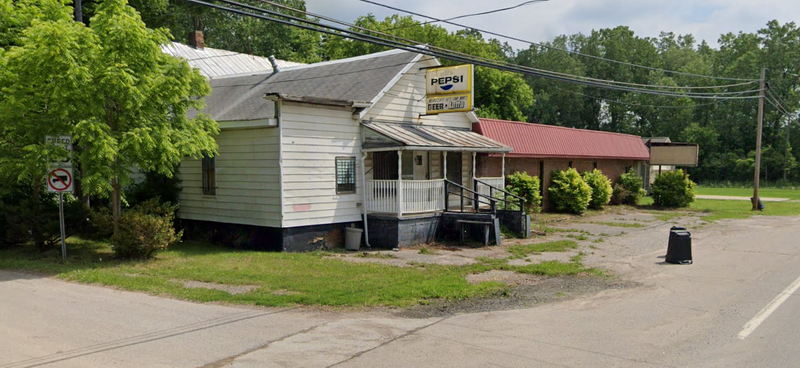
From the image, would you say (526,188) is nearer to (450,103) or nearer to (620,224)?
(620,224)

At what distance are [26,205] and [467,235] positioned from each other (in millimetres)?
11761

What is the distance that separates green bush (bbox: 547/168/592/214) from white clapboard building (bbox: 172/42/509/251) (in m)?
7.60

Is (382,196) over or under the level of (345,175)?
under

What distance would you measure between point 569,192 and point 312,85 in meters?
13.1

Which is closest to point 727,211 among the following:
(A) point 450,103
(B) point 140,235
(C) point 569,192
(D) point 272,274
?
(C) point 569,192

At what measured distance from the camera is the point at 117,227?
13109 millimetres

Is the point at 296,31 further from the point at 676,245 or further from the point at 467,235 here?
the point at 676,245

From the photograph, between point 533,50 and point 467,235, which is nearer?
point 467,235

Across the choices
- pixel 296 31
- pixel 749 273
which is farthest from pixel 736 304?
pixel 296 31

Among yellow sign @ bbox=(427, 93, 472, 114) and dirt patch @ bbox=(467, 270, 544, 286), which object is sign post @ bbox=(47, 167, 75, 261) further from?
yellow sign @ bbox=(427, 93, 472, 114)

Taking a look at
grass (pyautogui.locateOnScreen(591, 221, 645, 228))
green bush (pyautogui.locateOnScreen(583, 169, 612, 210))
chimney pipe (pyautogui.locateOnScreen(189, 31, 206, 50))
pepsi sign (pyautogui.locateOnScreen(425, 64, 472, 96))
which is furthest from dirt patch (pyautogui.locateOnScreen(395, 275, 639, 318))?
chimney pipe (pyautogui.locateOnScreen(189, 31, 206, 50))

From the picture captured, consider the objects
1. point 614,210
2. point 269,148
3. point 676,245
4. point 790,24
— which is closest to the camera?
point 676,245

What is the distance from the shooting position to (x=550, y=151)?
2559 centimetres

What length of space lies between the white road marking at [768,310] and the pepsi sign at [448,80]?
965 centimetres
